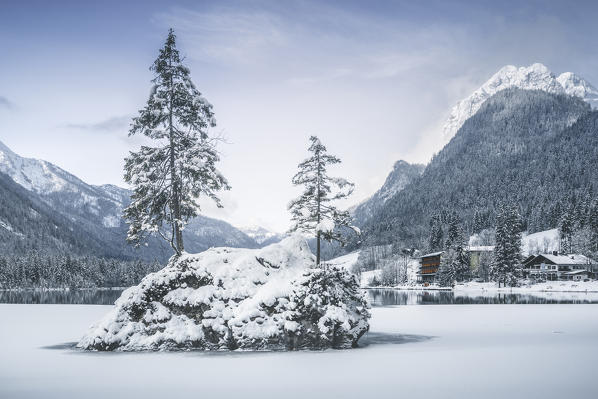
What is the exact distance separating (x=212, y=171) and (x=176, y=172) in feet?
6.36

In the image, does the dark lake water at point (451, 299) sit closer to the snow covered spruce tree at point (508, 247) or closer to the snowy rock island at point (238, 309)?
the snow covered spruce tree at point (508, 247)

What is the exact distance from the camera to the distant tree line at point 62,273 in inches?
5438

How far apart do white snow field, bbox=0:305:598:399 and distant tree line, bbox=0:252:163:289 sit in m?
124

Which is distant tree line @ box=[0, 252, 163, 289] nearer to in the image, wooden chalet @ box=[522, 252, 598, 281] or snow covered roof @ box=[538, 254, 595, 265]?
wooden chalet @ box=[522, 252, 598, 281]

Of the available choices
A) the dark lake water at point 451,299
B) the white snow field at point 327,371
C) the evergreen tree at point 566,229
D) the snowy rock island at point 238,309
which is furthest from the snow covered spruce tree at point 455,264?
the snowy rock island at point 238,309

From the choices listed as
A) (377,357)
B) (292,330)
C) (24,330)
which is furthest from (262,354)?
(24,330)

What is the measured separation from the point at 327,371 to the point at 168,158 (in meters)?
15.8

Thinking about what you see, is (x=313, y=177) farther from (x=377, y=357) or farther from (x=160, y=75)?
(x=377, y=357)

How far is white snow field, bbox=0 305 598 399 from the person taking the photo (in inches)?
323

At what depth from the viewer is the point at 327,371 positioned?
33.6 feet

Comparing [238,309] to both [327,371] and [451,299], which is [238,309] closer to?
[327,371]

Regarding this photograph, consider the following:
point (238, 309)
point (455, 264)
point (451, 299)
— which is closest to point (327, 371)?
point (238, 309)

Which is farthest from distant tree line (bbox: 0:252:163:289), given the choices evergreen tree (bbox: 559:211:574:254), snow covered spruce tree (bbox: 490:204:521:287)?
evergreen tree (bbox: 559:211:574:254)

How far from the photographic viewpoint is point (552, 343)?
14.8 m
